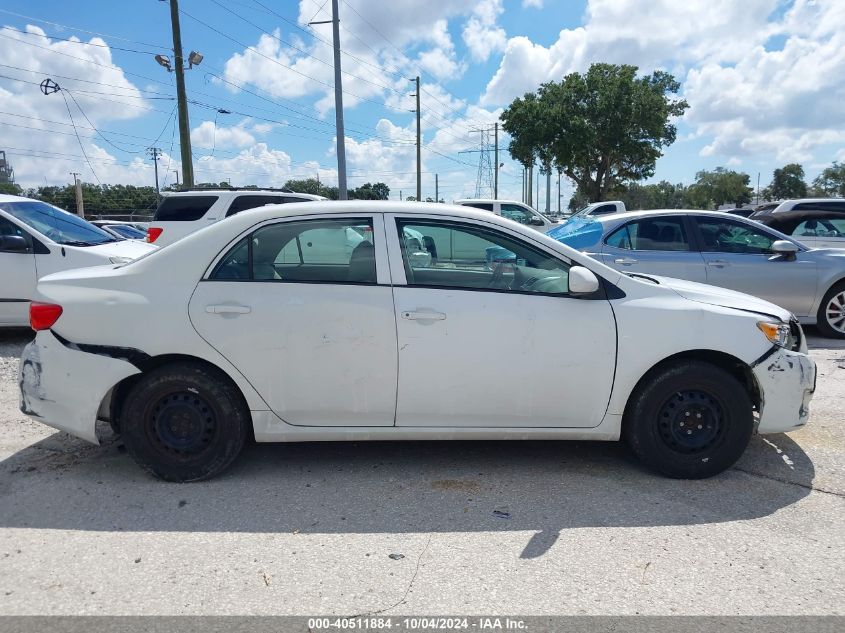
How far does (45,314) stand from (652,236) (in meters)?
6.63

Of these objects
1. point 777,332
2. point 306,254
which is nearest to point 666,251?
point 777,332

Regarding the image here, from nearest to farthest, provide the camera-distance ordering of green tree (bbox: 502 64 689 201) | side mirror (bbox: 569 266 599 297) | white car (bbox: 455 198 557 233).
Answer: side mirror (bbox: 569 266 599 297)
white car (bbox: 455 198 557 233)
green tree (bbox: 502 64 689 201)

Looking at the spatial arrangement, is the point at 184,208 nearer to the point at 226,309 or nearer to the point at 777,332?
the point at 226,309

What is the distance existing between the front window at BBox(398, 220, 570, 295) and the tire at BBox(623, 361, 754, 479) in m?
0.85

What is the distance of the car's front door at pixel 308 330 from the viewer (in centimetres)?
362

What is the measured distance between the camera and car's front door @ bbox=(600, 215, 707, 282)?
7531mm

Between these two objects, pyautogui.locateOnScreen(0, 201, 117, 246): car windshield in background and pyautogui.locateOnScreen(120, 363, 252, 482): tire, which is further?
pyautogui.locateOnScreen(0, 201, 117, 246): car windshield in background

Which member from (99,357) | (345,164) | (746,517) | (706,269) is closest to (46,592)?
(99,357)

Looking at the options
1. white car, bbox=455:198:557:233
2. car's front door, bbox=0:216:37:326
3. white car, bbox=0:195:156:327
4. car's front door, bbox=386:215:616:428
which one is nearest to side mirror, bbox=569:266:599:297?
car's front door, bbox=386:215:616:428

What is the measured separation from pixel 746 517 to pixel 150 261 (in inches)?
149

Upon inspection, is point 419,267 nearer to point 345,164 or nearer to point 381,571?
point 381,571

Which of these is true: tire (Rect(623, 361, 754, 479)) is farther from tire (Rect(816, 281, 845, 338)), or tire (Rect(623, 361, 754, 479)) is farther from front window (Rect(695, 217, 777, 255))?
tire (Rect(816, 281, 845, 338))

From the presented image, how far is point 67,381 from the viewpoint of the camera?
3.68m

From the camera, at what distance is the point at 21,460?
13.5 ft
